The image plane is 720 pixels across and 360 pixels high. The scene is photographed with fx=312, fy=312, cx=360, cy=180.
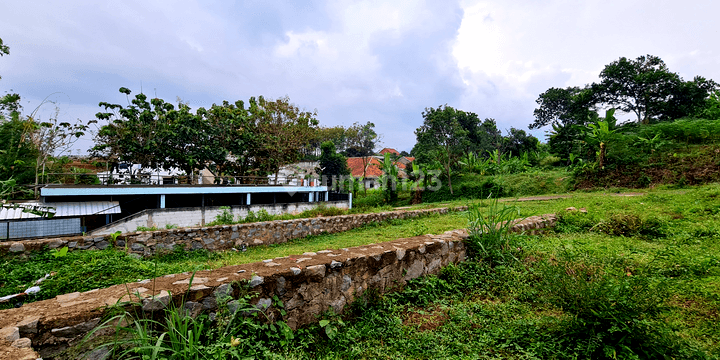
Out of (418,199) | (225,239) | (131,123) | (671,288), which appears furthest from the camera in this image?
(418,199)

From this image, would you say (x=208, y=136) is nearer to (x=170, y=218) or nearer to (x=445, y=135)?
(x=170, y=218)

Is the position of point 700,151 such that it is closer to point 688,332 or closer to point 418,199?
point 418,199

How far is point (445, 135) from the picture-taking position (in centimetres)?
2209

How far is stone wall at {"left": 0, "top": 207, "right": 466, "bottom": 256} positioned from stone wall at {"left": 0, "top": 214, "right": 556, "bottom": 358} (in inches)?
130

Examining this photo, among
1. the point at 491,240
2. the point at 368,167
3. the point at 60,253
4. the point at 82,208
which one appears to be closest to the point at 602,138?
the point at 491,240

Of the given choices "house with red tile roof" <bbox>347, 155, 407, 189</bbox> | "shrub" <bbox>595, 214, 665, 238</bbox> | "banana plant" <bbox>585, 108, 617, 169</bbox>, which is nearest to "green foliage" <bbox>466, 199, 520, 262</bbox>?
"shrub" <bbox>595, 214, 665, 238</bbox>

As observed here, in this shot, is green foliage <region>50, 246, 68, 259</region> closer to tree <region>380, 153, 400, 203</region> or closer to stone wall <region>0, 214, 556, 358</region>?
stone wall <region>0, 214, 556, 358</region>

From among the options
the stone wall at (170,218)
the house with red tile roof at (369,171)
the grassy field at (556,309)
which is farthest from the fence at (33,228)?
the house with red tile roof at (369,171)

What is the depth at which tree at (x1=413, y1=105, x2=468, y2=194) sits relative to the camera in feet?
71.5

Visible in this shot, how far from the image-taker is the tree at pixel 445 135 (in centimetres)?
2180

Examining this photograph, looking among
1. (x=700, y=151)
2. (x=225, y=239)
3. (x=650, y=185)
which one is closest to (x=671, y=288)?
(x=225, y=239)

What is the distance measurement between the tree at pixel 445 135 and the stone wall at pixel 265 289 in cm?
1822

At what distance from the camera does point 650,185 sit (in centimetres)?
1300

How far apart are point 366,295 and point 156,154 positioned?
1980 centimetres
